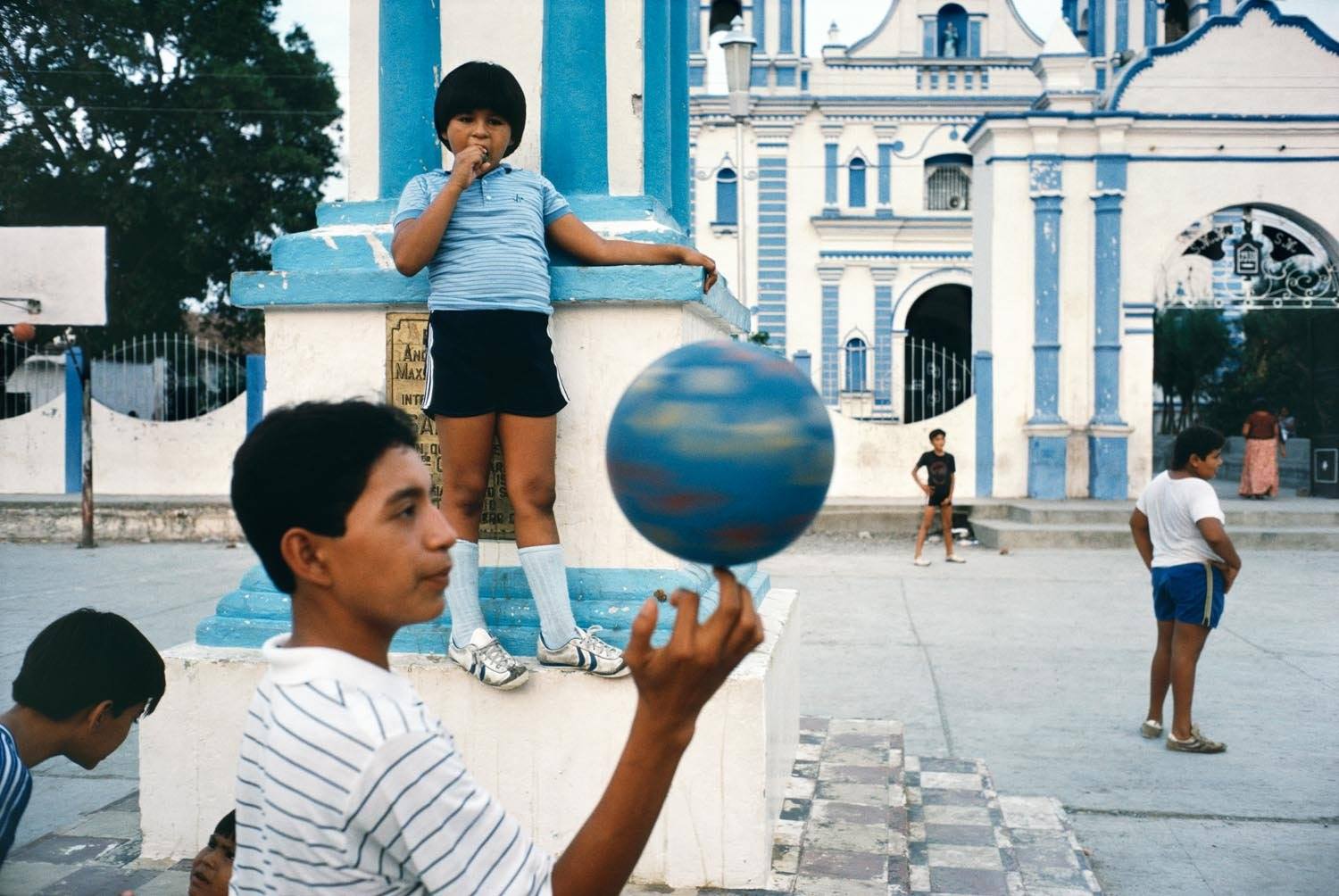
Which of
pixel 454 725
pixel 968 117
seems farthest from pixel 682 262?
pixel 968 117

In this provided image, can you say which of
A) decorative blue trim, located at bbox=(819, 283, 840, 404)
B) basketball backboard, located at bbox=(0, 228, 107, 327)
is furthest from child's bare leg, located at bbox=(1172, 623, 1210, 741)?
decorative blue trim, located at bbox=(819, 283, 840, 404)

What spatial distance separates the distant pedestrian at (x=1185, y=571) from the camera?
17.1 feet

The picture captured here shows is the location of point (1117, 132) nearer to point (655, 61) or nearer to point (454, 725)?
point (655, 61)

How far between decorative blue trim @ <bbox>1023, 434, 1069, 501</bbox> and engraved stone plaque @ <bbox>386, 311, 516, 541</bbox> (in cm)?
1302

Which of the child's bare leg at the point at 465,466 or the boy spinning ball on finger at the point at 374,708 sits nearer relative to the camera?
the boy spinning ball on finger at the point at 374,708

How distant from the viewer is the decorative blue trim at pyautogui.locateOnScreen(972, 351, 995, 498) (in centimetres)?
1557

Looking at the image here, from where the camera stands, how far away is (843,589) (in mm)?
9922

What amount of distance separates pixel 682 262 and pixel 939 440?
904cm

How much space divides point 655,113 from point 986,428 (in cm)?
1243

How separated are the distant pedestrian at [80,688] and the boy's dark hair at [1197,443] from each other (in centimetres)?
447

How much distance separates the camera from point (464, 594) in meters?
3.13

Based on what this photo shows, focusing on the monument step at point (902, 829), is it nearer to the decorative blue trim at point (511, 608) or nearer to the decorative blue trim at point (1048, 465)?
the decorative blue trim at point (511, 608)

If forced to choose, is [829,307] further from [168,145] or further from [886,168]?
[168,145]

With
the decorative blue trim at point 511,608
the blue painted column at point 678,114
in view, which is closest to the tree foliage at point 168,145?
the blue painted column at point 678,114
